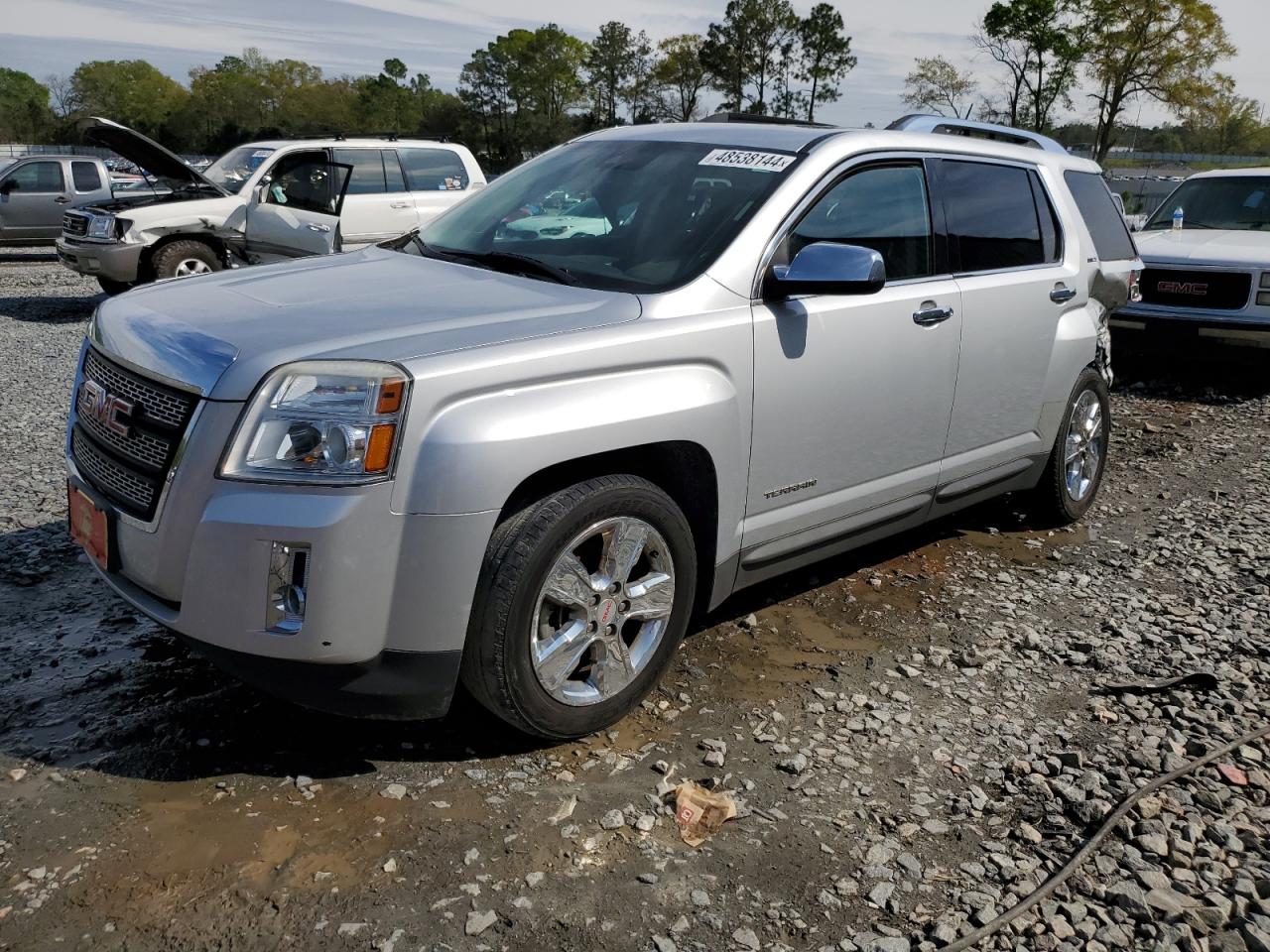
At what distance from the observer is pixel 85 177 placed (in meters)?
17.3

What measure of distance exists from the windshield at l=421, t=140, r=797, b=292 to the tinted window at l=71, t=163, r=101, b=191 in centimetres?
1556

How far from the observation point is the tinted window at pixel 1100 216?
550 centimetres

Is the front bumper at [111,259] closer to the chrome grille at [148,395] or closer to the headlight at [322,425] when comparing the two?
the chrome grille at [148,395]

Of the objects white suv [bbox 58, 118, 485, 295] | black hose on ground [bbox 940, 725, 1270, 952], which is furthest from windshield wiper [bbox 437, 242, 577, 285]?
white suv [bbox 58, 118, 485, 295]

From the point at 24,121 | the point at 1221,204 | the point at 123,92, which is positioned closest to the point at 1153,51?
the point at 1221,204

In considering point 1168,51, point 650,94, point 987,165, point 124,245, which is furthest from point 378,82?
point 987,165

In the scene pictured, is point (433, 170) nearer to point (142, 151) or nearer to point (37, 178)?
point (142, 151)

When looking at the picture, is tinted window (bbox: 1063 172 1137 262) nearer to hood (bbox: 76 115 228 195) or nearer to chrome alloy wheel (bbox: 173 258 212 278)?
hood (bbox: 76 115 228 195)

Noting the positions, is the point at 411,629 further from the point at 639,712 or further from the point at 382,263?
the point at 382,263

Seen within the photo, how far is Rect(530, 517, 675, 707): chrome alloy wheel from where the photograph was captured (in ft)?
9.98

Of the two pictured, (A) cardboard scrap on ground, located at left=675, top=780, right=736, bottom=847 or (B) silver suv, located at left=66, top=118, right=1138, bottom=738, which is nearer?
(B) silver suv, located at left=66, top=118, right=1138, bottom=738

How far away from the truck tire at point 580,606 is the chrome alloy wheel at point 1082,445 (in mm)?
2818

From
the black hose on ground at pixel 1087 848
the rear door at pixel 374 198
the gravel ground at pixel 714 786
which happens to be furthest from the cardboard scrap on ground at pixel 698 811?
the rear door at pixel 374 198

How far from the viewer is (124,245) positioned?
11.4 metres
